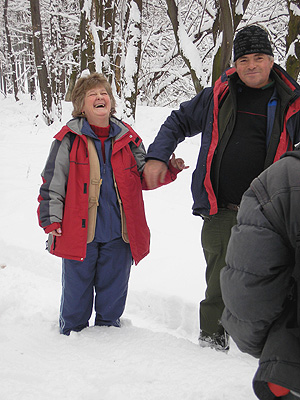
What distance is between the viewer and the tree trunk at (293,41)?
6035mm

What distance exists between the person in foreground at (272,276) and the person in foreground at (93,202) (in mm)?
1397

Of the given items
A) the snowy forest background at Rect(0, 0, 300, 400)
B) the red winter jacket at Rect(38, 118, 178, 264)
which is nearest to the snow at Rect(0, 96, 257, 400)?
the snowy forest background at Rect(0, 0, 300, 400)

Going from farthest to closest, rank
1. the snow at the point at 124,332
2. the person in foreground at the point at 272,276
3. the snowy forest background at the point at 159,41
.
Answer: the snowy forest background at the point at 159,41 < the snow at the point at 124,332 < the person in foreground at the point at 272,276

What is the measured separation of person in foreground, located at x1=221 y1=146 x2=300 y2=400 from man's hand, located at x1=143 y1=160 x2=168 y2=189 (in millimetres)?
1302

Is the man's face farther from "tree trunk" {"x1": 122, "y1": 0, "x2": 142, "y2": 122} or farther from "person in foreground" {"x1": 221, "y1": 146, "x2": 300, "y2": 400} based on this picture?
"tree trunk" {"x1": 122, "y1": 0, "x2": 142, "y2": 122}

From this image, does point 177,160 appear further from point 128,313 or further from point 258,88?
point 128,313

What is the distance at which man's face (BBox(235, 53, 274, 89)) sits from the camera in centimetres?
214

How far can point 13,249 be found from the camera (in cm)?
438

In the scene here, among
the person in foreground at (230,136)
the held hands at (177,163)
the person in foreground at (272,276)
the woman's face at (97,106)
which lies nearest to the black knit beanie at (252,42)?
the person in foreground at (230,136)

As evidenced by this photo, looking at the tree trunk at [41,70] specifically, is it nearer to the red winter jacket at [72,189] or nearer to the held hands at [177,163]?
the red winter jacket at [72,189]

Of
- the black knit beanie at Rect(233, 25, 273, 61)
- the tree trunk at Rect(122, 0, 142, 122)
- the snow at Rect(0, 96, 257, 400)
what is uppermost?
the tree trunk at Rect(122, 0, 142, 122)

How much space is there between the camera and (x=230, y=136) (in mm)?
2236

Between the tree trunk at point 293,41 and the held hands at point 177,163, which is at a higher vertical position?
the tree trunk at point 293,41

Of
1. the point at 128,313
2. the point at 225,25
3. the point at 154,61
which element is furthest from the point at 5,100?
the point at 128,313
